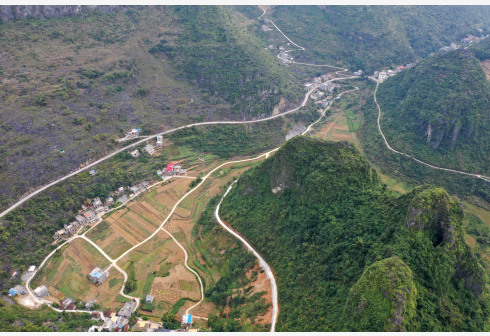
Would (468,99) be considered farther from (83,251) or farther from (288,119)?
(83,251)

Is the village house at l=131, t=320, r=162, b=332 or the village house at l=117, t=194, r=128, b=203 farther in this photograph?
the village house at l=117, t=194, r=128, b=203

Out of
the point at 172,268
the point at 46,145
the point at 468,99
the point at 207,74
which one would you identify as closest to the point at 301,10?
the point at 207,74

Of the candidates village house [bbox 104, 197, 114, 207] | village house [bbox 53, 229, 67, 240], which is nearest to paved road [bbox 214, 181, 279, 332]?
village house [bbox 104, 197, 114, 207]

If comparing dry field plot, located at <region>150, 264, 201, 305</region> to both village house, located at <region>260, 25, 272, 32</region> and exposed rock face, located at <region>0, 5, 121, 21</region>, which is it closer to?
exposed rock face, located at <region>0, 5, 121, 21</region>

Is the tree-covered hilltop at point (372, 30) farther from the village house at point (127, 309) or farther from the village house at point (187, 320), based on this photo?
the village house at point (127, 309)

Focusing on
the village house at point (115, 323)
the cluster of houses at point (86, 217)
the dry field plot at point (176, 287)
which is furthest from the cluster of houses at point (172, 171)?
the village house at point (115, 323)
